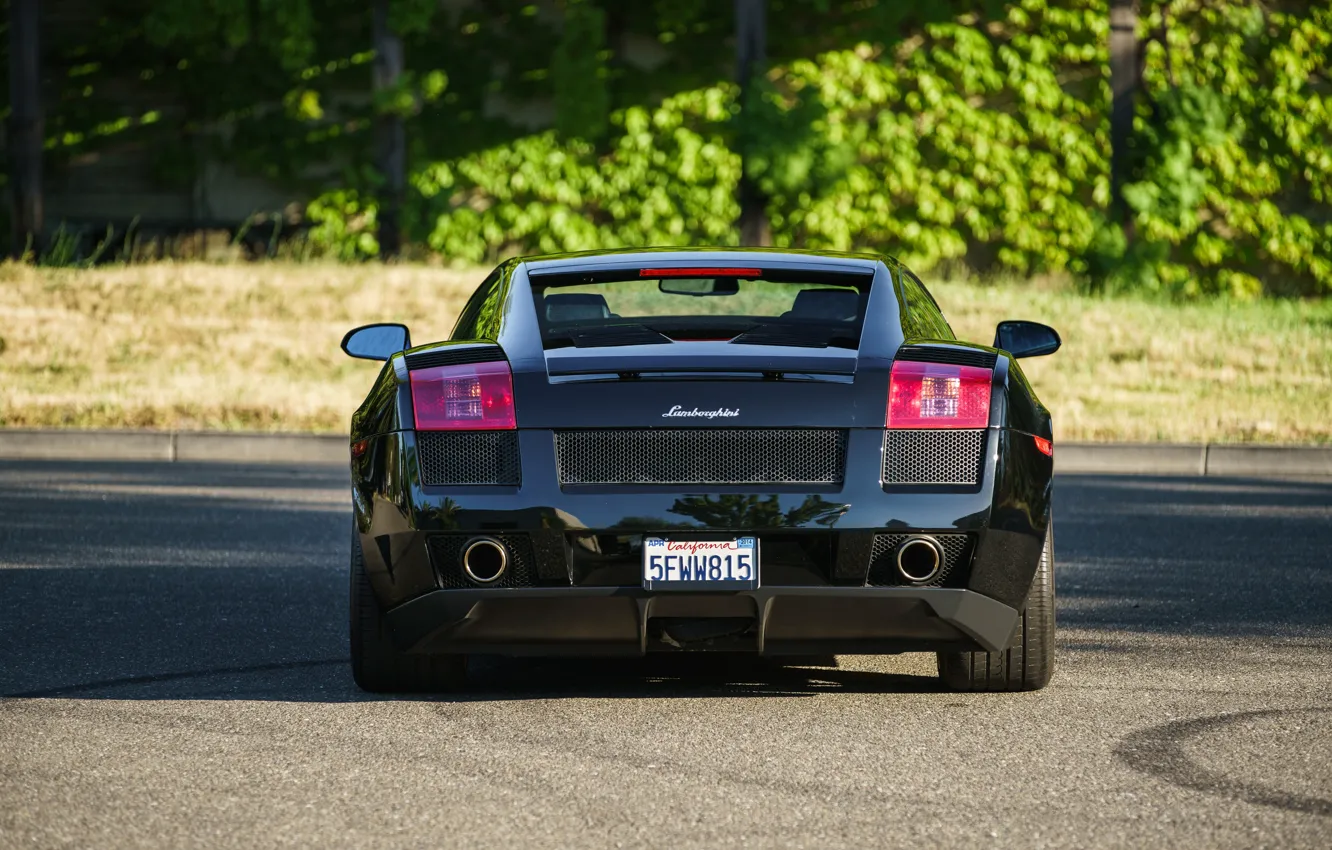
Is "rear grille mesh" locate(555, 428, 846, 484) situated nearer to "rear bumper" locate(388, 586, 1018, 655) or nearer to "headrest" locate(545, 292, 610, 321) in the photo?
"rear bumper" locate(388, 586, 1018, 655)

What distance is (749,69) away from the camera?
2039cm

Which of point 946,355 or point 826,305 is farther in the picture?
point 826,305

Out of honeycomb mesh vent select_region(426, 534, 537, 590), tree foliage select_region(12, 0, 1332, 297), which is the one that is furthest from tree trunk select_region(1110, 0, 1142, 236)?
honeycomb mesh vent select_region(426, 534, 537, 590)

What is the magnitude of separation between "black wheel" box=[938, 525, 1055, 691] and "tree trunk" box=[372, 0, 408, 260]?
1625cm

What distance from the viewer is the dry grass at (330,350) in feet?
47.2

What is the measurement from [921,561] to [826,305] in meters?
1.03

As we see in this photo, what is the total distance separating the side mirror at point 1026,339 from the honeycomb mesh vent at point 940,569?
1.21 m

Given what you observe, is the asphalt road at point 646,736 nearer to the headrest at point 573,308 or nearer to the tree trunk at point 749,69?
the headrest at point 573,308

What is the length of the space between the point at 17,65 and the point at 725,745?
17.6 meters

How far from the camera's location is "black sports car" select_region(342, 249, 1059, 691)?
4.84 metres

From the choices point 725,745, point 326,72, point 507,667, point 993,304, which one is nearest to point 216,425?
point 993,304

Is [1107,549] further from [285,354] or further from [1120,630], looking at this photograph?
[285,354]

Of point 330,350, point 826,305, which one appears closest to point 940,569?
point 826,305

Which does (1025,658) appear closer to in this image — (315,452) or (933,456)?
(933,456)
